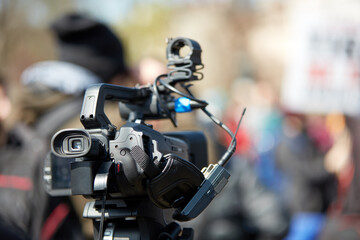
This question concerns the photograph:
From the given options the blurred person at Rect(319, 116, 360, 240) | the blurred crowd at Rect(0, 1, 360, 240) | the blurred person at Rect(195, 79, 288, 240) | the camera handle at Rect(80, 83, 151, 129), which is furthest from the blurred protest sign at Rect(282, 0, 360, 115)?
the camera handle at Rect(80, 83, 151, 129)

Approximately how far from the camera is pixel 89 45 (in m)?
3.62

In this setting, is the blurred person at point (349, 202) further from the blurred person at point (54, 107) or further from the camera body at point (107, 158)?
the camera body at point (107, 158)

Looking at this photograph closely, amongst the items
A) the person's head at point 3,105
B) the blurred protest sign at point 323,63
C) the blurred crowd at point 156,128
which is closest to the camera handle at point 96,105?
the blurred crowd at point 156,128

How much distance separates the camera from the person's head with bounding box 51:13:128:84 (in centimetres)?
359

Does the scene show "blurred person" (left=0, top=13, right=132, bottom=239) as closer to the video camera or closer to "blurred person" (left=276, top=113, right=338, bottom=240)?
the video camera

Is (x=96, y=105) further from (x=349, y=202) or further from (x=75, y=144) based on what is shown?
(x=349, y=202)

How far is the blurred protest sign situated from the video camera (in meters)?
4.50

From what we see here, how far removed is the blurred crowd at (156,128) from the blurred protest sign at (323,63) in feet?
0.37

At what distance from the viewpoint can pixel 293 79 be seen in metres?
6.50

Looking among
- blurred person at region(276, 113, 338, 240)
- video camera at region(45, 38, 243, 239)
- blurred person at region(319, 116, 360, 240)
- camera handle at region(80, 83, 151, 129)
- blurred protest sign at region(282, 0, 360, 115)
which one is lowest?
blurred person at region(276, 113, 338, 240)

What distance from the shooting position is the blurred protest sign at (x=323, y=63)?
20.7 ft

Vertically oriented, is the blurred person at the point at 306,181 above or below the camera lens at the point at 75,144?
below

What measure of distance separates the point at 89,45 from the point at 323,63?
136 inches

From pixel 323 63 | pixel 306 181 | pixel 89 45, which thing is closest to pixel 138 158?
pixel 89 45
